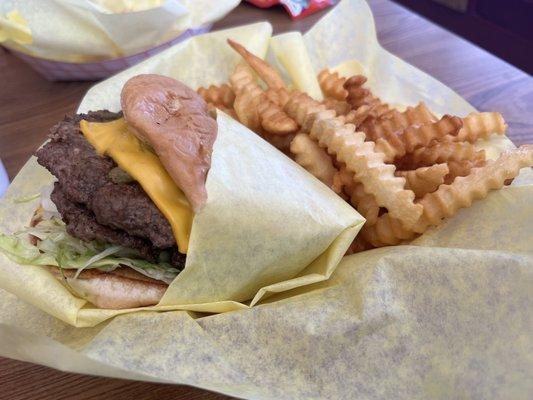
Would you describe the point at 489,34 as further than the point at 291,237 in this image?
Yes

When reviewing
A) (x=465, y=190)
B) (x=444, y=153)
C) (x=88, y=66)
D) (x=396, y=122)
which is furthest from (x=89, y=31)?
(x=465, y=190)

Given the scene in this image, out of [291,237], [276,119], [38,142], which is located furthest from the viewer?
[38,142]

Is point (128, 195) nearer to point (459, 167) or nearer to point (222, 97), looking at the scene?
point (222, 97)

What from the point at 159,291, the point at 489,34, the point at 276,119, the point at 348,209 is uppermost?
the point at 276,119

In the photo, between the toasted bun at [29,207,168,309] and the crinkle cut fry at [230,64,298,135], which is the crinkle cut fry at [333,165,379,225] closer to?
the crinkle cut fry at [230,64,298,135]

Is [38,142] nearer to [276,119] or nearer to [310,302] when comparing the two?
[276,119]

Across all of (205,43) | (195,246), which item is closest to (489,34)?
(205,43)
